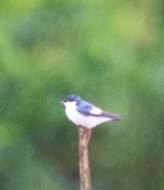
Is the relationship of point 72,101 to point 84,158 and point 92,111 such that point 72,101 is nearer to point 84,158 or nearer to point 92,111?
point 92,111

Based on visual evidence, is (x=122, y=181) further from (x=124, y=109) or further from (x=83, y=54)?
(x=83, y=54)

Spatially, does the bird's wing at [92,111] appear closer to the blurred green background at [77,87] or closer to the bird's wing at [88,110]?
the bird's wing at [88,110]

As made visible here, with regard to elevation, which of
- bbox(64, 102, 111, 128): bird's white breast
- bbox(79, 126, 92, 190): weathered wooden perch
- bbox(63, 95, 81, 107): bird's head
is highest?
bbox(63, 95, 81, 107): bird's head

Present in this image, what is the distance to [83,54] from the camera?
67.4 inches

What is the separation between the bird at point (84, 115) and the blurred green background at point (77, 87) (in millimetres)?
440

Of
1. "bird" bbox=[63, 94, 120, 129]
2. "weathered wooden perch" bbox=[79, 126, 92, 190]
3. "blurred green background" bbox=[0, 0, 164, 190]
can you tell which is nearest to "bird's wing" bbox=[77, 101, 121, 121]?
"bird" bbox=[63, 94, 120, 129]

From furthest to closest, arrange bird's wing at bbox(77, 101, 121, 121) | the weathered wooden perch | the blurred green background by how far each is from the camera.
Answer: the blurred green background, bird's wing at bbox(77, 101, 121, 121), the weathered wooden perch

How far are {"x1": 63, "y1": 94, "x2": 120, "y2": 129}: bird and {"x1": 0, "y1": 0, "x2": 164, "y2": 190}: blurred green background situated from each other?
440mm

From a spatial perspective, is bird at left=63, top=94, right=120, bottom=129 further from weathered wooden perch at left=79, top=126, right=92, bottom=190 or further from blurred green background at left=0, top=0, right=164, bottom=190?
blurred green background at left=0, top=0, right=164, bottom=190

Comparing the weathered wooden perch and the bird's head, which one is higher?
the bird's head

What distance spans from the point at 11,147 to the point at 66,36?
12.7 inches

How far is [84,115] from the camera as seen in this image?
3.87ft

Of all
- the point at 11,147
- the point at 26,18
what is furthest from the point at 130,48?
the point at 11,147

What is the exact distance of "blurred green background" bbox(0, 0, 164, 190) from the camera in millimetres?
1705
